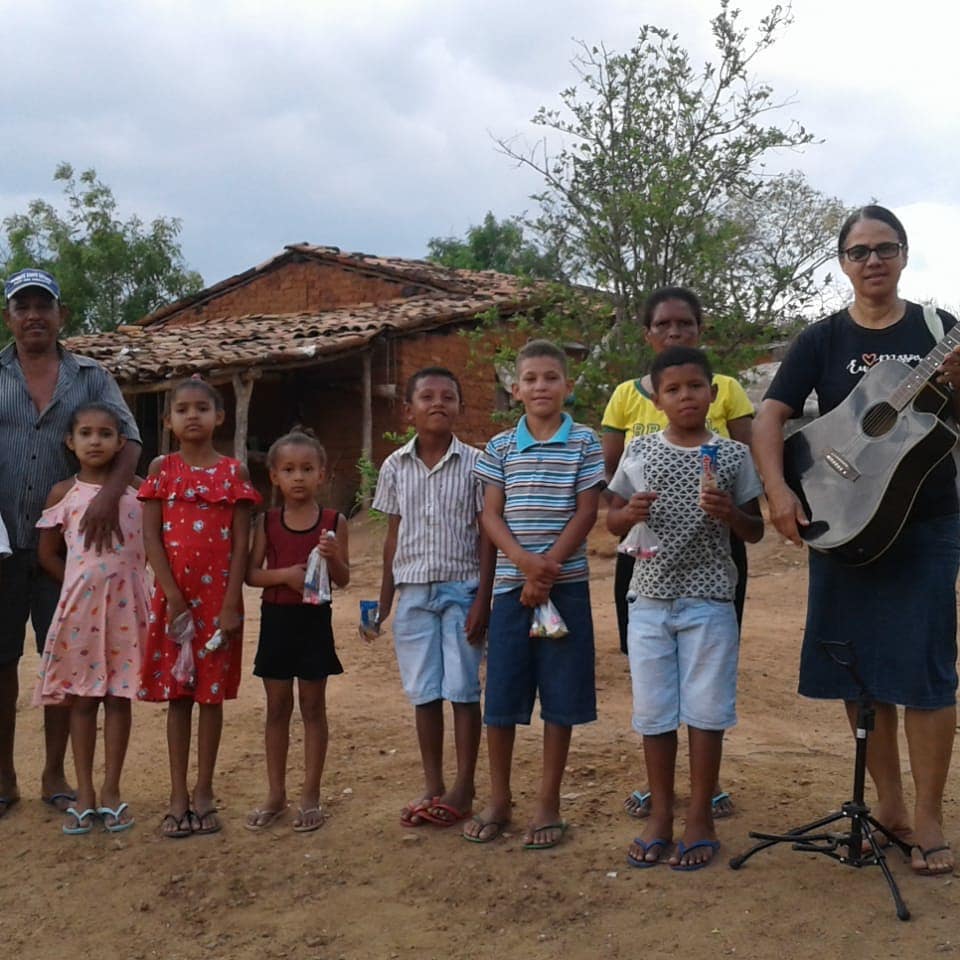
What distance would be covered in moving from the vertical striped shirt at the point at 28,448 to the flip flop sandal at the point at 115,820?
1.04 meters

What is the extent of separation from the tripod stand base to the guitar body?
729mm

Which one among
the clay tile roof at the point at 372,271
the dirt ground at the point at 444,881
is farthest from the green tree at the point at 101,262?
the dirt ground at the point at 444,881

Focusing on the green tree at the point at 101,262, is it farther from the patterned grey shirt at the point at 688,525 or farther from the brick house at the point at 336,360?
the patterned grey shirt at the point at 688,525

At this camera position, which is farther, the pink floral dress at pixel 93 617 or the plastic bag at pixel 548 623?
the pink floral dress at pixel 93 617

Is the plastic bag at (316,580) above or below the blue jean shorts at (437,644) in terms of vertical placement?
above

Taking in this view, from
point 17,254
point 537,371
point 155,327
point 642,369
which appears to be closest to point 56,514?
point 537,371

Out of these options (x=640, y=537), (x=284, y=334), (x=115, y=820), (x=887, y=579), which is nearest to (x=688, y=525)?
(x=640, y=537)

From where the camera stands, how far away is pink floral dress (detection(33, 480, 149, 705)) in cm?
400

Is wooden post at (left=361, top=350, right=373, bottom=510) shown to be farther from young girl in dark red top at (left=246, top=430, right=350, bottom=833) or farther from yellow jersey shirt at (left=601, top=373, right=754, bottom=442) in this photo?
yellow jersey shirt at (left=601, top=373, right=754, bottom=442)

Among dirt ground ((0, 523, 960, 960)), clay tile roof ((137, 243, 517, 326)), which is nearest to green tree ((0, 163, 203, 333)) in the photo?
clay tile roof ((137, 243, 517, 326))

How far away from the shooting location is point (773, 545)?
9.84 metres

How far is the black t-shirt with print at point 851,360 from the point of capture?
3.13m

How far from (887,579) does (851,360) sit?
2.16ft

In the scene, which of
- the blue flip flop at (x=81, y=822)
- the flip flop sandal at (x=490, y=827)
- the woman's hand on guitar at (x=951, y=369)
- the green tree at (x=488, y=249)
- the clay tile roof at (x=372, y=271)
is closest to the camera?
the woman's hand on guitar at (x=951, y=369)
